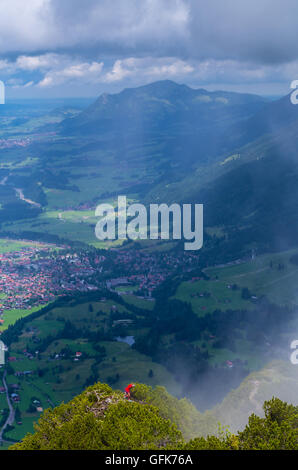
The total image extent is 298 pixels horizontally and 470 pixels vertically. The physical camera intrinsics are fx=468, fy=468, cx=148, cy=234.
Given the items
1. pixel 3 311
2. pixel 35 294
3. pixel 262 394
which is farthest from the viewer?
pixel 35 294

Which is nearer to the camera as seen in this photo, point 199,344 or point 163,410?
point 163,410

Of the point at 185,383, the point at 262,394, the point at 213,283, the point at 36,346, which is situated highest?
the point at 213,283

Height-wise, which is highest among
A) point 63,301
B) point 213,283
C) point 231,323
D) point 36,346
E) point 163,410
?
point 213,283

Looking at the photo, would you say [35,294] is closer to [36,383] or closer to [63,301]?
[63,301]

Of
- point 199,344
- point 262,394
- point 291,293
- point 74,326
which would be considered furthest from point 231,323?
point 262,394

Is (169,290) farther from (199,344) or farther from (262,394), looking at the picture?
(262,394)

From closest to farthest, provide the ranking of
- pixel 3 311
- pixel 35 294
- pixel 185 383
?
pixel 185 383
pixel 3 311
pixel 35 294

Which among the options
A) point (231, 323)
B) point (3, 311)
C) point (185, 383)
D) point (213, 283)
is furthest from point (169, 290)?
point (185, 383)

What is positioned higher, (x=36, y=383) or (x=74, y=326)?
(x=74, y=326)

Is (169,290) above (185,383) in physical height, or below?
above
